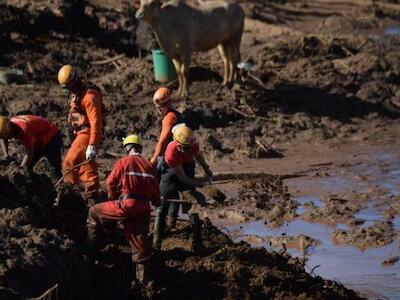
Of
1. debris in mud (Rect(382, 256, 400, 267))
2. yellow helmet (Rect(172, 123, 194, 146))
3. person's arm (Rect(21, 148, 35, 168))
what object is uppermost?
yellow helmet (Rect(172, 123, 194, 146))

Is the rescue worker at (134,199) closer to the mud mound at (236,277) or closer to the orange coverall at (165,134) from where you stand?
the mud mound at (236,277)

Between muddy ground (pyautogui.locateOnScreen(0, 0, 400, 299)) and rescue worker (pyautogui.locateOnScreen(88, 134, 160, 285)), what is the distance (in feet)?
1.29

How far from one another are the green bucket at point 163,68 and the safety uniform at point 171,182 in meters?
9.01

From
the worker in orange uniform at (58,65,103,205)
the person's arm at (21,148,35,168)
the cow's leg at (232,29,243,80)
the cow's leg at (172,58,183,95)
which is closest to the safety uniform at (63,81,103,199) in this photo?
the worker in orange uniform at (58,65,103,205)

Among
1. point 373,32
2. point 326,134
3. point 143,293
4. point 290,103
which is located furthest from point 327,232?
point 373,32

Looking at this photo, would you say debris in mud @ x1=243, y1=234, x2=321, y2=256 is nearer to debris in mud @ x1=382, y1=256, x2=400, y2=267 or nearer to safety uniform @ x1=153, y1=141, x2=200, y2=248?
debris in mud @ x1=382, y1=256, x2=400, y2=267

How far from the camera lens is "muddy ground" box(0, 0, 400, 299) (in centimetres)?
1070

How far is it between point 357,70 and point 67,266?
13988mm

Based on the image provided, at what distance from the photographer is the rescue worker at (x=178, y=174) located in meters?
11.8

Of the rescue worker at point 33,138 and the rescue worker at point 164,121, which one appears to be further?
the rescue worker at point 164,121

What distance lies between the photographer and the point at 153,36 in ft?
75.2

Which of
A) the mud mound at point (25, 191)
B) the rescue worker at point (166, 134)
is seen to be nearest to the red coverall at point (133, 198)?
the mud mound at point (25, 191)

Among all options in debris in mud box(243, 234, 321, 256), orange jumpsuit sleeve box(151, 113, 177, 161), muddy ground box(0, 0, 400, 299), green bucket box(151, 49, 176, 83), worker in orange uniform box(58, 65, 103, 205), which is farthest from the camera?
green bucket box(151, 49, 176, 83)

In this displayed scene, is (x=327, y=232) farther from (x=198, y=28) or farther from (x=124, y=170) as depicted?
(x=198, y=28)
